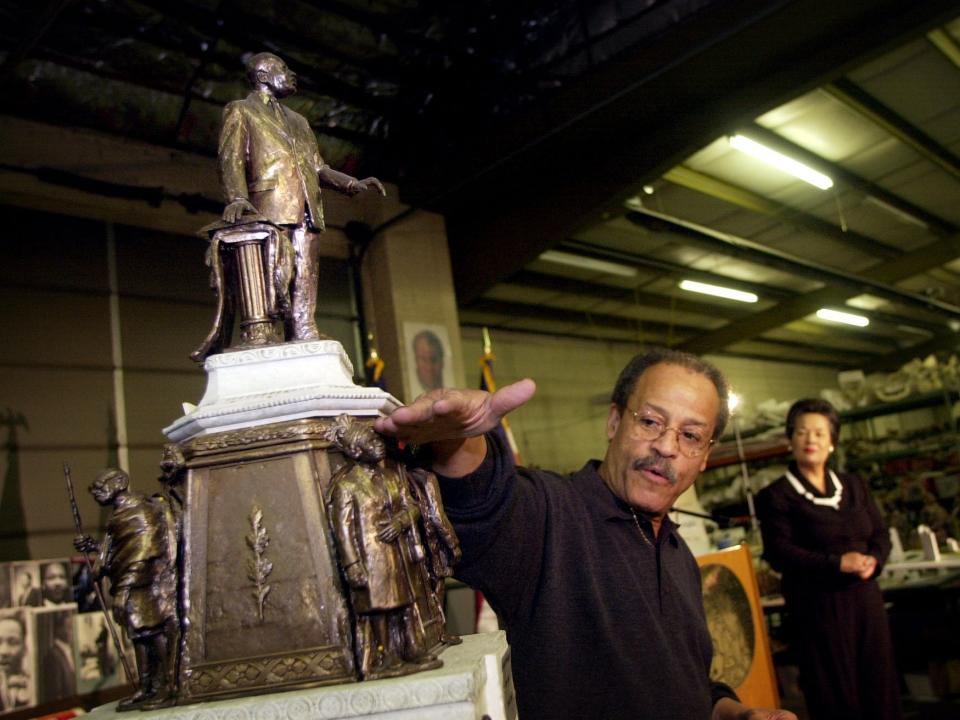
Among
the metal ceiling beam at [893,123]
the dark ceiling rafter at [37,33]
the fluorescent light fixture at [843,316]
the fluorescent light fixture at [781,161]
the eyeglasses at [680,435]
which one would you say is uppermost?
the metal ceiling beam at [893,123]

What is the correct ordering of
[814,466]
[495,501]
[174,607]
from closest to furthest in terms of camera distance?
[174,607] < [495,501] < [814,466]

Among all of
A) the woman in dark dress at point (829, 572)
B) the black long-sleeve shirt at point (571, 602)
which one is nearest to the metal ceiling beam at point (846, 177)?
the woman in dark dress at point (829, 572)

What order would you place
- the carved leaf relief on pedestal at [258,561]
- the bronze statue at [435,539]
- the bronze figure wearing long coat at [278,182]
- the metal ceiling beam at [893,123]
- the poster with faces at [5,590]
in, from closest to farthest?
the carved leaf relief on pedestal at [258,561]
the bronze statue at [435,539]
the bronze figure wearing long coat at [278,182]
the poster with faces at [5,590]
the metal ceiling beam at [893,123]

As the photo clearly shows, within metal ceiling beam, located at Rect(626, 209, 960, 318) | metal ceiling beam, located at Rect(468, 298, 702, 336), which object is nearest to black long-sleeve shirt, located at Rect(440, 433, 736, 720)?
metal ceiling beam, located at Rect(626, 209, 960, 318)

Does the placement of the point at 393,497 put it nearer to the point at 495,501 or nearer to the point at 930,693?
the point at 495,501

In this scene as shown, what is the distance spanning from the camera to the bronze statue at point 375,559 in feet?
3.47

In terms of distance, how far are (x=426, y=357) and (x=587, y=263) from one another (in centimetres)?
255

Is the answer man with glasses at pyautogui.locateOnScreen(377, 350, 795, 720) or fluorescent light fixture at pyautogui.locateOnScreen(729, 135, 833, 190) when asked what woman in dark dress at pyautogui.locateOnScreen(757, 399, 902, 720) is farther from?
fluorescent light fixture at pyautogui.locateOnScreen(729, 135, 833, 190)

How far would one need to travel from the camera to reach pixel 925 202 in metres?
9.34

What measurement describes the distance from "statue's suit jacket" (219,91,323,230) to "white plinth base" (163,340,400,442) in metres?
0.23

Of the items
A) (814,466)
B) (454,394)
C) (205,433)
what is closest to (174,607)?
(205,433)

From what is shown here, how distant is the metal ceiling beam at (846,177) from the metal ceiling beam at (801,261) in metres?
0.49

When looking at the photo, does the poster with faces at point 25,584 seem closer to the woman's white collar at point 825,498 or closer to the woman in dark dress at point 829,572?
the woman in dark dress at point 829,572

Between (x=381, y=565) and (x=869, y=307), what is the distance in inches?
557
